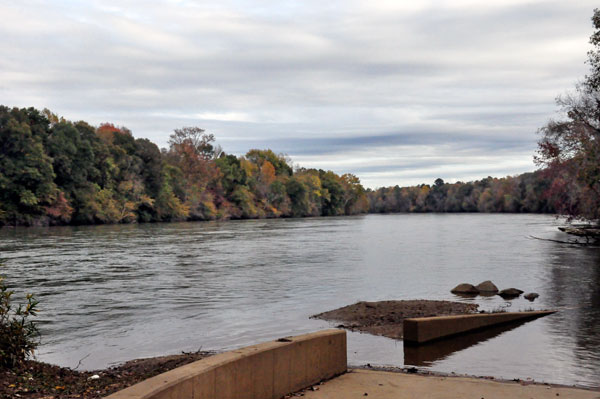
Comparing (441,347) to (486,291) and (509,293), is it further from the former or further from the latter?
(486,291)

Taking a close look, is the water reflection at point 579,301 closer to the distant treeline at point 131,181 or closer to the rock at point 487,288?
the rock at point 487,288

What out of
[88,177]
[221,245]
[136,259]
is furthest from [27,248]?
[88,177]

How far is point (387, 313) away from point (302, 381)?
899cm

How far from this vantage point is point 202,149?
12581cm

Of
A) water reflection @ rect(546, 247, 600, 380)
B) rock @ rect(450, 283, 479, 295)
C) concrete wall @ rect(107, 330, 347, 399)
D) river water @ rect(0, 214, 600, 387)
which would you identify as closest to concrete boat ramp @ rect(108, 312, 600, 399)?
concrete wall @ rect(107, 330, 347, 399)

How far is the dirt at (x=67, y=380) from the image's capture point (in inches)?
298

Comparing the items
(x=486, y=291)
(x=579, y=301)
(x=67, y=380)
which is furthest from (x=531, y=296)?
(x=67, y=380)

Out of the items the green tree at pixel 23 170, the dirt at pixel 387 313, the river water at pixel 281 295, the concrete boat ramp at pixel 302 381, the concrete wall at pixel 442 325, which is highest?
the green tree at pixel 23 170

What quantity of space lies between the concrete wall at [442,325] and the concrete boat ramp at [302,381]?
352 cm

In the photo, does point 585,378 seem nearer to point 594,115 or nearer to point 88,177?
point 594,115

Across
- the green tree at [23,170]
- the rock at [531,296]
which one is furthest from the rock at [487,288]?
the green tree at [23,170]

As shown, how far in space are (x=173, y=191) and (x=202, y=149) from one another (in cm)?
2032

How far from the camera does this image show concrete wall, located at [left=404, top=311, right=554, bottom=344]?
41.4 feet

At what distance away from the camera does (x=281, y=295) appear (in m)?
21.3
